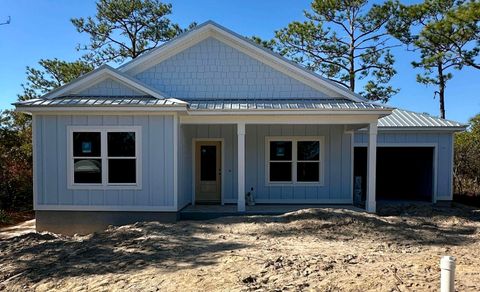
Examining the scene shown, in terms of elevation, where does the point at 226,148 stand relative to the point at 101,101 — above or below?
below

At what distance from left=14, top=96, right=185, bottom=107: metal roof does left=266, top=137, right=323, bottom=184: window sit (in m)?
4.31

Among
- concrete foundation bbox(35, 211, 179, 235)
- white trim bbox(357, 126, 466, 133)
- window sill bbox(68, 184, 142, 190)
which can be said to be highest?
white trim bbox(357, 126, 466, 133)

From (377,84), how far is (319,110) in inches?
580

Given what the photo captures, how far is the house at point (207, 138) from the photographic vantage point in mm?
10008

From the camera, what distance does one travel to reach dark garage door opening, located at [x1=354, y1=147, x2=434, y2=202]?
599 inches

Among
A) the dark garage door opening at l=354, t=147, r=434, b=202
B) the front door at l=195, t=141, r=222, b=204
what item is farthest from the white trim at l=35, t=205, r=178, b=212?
the dark garage door opening at l=354, t=147, r=434, b=202

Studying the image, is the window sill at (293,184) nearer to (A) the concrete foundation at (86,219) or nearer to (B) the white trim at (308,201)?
(B) the white trim at (308,201)

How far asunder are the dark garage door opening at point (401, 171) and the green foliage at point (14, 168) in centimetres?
1291

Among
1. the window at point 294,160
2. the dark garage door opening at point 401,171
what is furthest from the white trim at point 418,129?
the window at point 294,160

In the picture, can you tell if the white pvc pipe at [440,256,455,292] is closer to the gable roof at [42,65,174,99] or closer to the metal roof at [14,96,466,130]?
the metal roof at [14,96,466,130]

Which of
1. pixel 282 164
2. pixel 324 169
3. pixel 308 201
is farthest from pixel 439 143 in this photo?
pixel 282 164

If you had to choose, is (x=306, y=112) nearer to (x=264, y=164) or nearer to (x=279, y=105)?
(x=279, y=105)

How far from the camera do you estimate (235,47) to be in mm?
12258

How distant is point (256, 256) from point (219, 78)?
7.10 m
